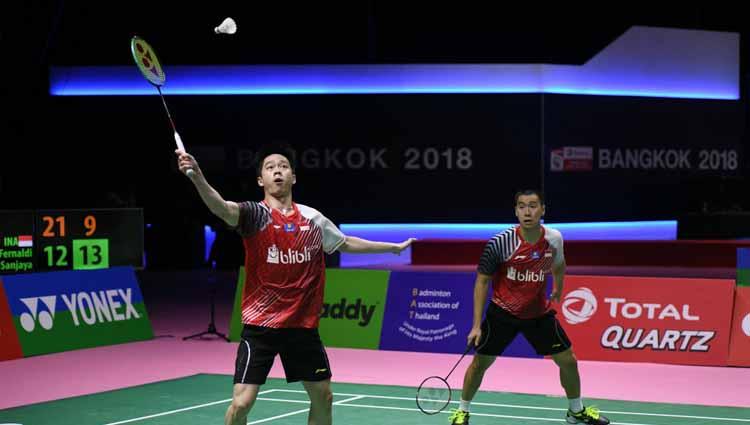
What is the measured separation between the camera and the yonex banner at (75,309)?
46.3 ft

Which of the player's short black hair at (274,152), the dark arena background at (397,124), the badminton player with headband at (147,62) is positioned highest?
the dark arena background at (397,124)

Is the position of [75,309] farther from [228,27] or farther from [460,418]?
[228,27]

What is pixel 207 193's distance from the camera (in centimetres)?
598

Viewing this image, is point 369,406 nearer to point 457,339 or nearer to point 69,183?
point 457,339

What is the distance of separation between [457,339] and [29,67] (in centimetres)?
1688

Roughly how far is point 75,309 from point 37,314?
60 centimetres

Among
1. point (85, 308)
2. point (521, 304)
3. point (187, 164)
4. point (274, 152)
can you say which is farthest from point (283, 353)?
point (85, 308)

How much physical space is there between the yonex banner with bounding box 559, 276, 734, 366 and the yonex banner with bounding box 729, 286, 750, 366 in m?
0.06

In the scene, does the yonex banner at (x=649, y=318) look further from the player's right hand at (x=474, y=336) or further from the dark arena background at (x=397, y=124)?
the dark arena background at (x=397, y=124)

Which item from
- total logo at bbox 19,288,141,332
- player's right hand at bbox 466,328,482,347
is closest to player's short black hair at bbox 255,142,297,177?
player's right hand at bbox 466,328,482,347

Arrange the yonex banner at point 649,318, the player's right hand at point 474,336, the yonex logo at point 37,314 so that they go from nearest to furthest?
1. the player's right hand at point 474,336
2. the yonex banner at point 649,318
3. the yonex logo at point 37,314

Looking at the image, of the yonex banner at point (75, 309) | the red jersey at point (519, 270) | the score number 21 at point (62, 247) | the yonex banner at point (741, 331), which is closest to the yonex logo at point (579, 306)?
the yonex banner at point (741, 331)

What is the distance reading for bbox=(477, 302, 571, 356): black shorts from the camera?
29.7ft

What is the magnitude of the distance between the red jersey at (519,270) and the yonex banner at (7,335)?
22.5 feet
